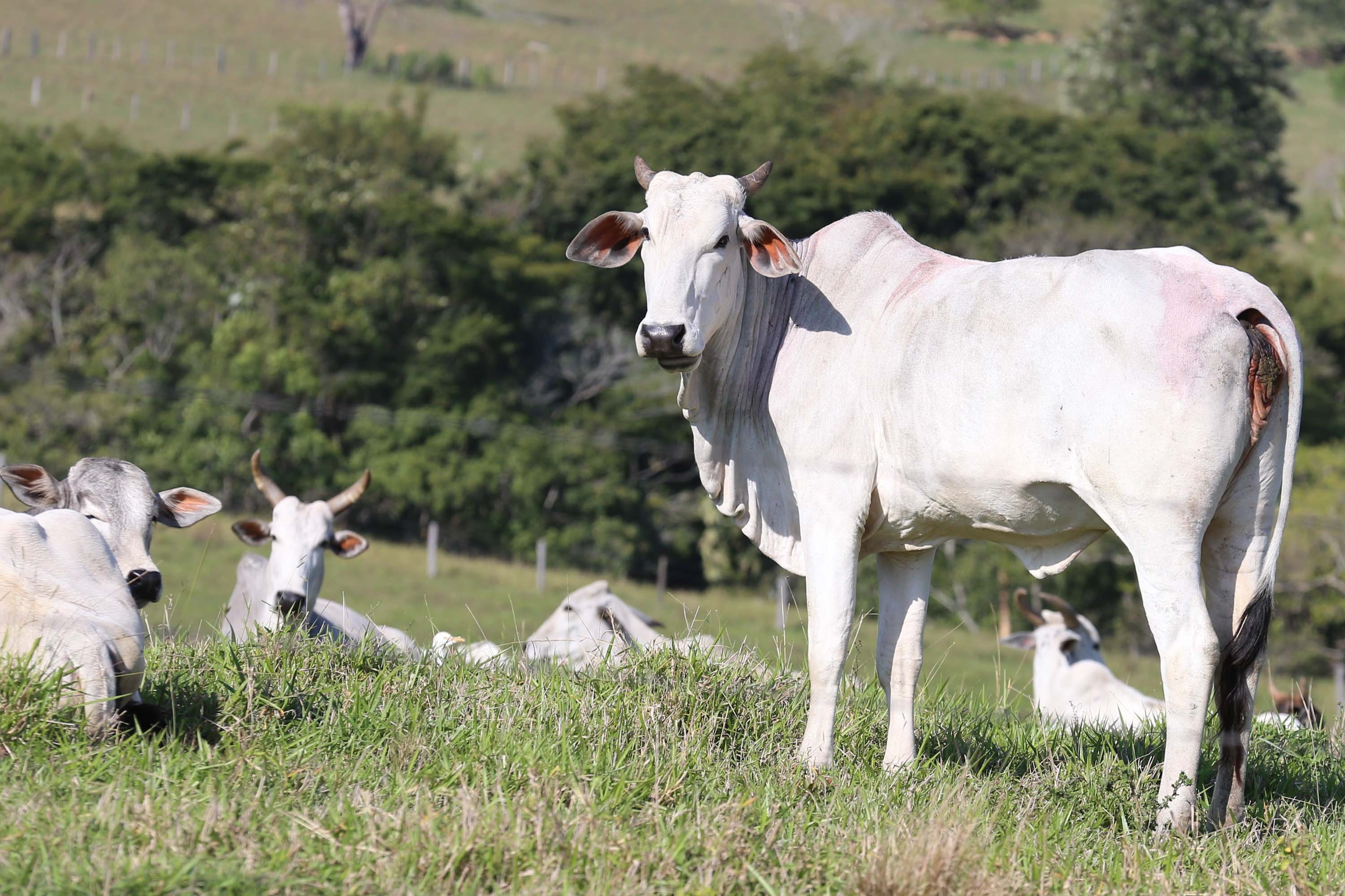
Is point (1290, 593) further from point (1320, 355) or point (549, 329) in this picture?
point (549, 329)

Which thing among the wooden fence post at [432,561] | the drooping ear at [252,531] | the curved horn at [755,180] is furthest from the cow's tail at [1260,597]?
the wooden fence post at [432,561]

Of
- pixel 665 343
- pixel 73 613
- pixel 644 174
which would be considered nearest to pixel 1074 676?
pixel 644 174

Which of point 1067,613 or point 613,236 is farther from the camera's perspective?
point 1067,613

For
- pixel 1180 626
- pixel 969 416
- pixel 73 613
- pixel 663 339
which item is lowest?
pixel 73 613

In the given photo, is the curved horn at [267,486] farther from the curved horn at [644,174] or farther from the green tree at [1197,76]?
the green tree at [1197,76]

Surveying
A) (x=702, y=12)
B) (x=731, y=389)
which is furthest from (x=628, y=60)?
(x=731, y=389)

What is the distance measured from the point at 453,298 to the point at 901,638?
109ft

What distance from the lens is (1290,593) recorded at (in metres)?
32.0

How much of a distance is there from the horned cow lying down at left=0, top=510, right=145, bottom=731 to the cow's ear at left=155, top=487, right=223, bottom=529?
118cm

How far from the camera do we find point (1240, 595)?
4.79 m

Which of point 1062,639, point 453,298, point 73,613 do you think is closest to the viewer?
point 73,613

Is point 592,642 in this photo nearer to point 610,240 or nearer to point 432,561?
point 610,240

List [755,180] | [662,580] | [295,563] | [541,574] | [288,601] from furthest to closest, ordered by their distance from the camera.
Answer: [662,580] < [541,574] < [295,563] < [288,601] < [755,180]

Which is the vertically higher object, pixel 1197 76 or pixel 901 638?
pixel 1197 76
